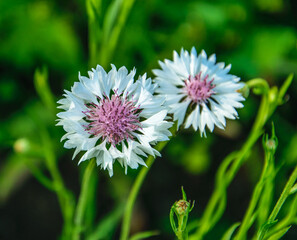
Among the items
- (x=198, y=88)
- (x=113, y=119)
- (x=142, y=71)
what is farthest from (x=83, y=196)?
(x=142, y=71)

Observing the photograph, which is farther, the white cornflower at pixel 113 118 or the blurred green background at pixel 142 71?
the blurred green background at pixel 142 71

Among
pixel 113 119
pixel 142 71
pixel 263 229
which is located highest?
pixel 142 71

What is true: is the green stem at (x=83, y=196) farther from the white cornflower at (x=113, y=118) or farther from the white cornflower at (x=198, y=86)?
the white cornflower at (x=198, y=86)

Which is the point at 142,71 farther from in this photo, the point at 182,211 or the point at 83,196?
the point at 182,211

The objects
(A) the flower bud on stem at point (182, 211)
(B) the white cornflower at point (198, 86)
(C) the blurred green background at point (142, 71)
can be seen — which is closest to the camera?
(A) the flower bud on stem at point (182, 211)

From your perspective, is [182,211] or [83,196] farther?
[83,196]

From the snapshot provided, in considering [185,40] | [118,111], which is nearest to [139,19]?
[185,40]

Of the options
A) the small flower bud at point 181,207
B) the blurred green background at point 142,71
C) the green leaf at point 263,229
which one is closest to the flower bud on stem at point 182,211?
the small flower bud at point 181,207

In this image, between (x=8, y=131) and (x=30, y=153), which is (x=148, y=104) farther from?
(x=8, y=131)
